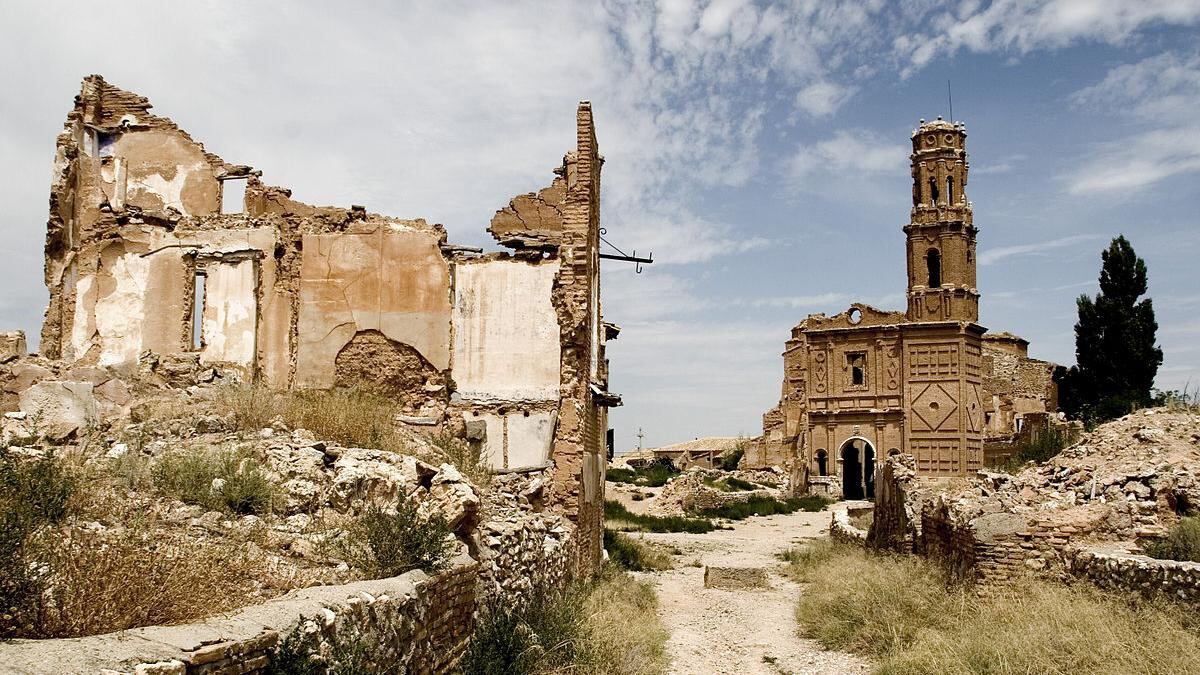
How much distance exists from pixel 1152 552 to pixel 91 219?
15.6 metres

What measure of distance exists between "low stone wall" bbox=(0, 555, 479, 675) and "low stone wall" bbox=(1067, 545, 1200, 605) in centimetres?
651

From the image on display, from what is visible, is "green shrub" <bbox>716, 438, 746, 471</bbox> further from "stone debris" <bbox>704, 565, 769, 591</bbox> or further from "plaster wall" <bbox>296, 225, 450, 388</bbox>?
"plaster wall" <bbox>296, 225, 450, 388</bbox>

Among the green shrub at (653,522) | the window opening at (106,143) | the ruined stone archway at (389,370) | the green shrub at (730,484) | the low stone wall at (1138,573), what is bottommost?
the green shrub at (653,522)

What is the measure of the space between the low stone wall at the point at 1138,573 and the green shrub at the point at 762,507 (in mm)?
21369

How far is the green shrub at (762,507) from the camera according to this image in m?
32.5

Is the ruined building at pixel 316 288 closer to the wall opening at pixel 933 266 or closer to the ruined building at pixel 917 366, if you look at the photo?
the ruined building at pixel 917 366

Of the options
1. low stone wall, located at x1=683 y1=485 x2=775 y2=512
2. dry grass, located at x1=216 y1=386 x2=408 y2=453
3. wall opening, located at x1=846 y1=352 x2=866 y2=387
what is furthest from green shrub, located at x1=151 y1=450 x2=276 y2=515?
wall opening, located at x1=846 y1=352 x2=866 y2=387

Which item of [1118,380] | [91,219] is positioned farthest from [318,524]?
[1118,380]

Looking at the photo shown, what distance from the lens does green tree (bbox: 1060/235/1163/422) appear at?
40.5 metres

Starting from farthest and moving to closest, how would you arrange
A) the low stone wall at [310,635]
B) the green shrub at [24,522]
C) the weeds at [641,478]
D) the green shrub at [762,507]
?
the weeds at [641,478], the green shrub at [762,507], the green shrub at [24,522], the low stone wall at [310,635]

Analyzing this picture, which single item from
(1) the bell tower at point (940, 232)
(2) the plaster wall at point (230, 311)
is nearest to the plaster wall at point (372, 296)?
(2) the plaster wall at point (230, 311)

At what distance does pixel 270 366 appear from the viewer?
15.0m

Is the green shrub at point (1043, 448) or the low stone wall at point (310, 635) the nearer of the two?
the low stone wall at point (310, 635)

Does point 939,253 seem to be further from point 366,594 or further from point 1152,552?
point 366,594
